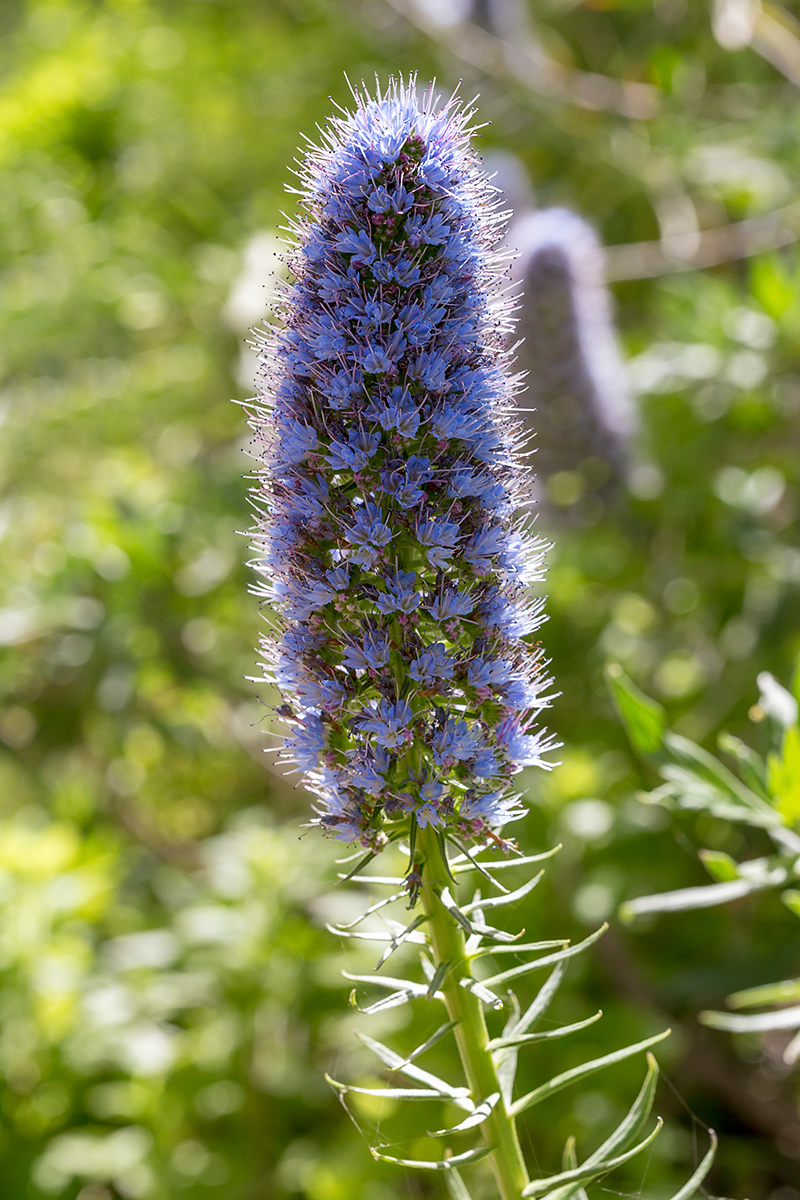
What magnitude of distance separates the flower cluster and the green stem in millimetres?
59

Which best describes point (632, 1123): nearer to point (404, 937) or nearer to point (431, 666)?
point (404, 937)

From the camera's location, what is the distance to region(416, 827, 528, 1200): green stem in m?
1.02

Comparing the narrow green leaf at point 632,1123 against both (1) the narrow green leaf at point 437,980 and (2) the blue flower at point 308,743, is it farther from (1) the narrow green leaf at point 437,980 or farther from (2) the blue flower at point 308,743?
(2) the blue flower at point 308,743

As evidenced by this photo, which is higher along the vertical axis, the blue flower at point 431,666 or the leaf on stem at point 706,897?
the blue flower at point 431,666

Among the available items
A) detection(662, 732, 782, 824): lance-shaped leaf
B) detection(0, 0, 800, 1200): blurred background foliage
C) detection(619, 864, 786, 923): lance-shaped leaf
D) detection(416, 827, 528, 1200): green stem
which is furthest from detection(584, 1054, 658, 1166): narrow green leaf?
detection(0, 0, 800, 1200): blurred background foliage

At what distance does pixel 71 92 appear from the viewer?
13.5 feet

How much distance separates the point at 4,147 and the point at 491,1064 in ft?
13.6

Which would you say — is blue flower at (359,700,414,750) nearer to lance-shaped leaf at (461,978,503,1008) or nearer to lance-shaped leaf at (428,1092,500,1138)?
lance-shaped leaf at (461,978,503,1008)

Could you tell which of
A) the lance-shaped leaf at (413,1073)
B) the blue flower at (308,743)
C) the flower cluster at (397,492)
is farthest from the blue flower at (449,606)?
the lance-shaped leaf at (413,1073)

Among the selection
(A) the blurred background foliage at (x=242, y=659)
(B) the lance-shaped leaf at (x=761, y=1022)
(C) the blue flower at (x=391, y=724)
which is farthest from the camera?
(A) the blurred background foliage at (x=242, y=659)

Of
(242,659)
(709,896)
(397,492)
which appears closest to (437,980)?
(397,492)

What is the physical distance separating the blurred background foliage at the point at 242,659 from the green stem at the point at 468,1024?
0.64m

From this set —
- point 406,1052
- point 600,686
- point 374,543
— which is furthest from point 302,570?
point 600,686

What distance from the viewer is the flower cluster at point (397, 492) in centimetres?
101
